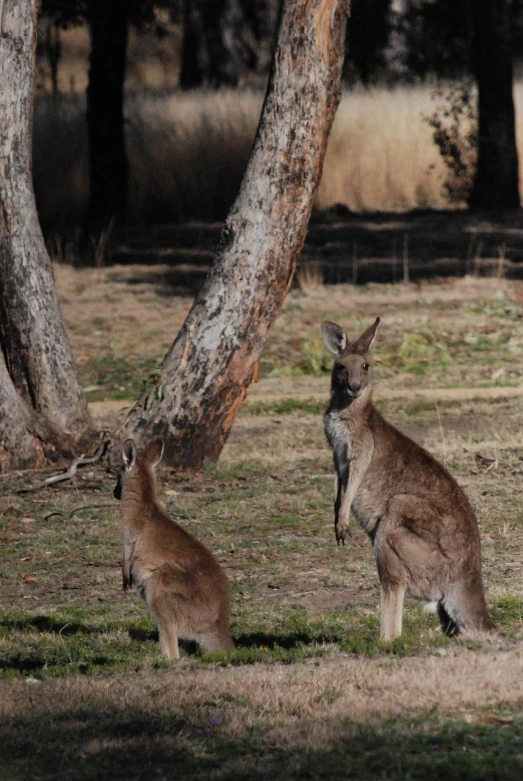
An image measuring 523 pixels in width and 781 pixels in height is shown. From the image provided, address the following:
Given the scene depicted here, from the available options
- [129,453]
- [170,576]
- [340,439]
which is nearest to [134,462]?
[129,453]

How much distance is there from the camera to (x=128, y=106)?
95.0ft

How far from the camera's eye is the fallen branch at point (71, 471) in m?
10.4

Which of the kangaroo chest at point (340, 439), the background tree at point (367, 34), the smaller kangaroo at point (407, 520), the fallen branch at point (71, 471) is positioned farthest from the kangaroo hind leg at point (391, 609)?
the background tree at point (367, 34)

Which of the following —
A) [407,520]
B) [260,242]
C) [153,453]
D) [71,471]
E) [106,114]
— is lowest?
[71,471]

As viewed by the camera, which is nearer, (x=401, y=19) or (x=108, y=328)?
(x=108, y=328)

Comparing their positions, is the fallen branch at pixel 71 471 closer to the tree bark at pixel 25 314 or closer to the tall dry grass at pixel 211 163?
the tree bark at pixel 25 314

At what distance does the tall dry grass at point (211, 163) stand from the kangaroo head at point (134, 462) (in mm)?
19881

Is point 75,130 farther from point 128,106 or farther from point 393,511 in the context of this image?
point 393,511

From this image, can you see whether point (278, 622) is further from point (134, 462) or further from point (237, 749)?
point (237, 749)

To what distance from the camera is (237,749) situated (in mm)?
4762

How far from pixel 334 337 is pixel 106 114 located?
16889 mm

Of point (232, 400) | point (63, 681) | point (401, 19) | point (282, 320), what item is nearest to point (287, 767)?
point (63, 681)

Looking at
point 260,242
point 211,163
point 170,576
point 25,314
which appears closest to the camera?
point 170,576

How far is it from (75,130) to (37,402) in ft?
57.4
